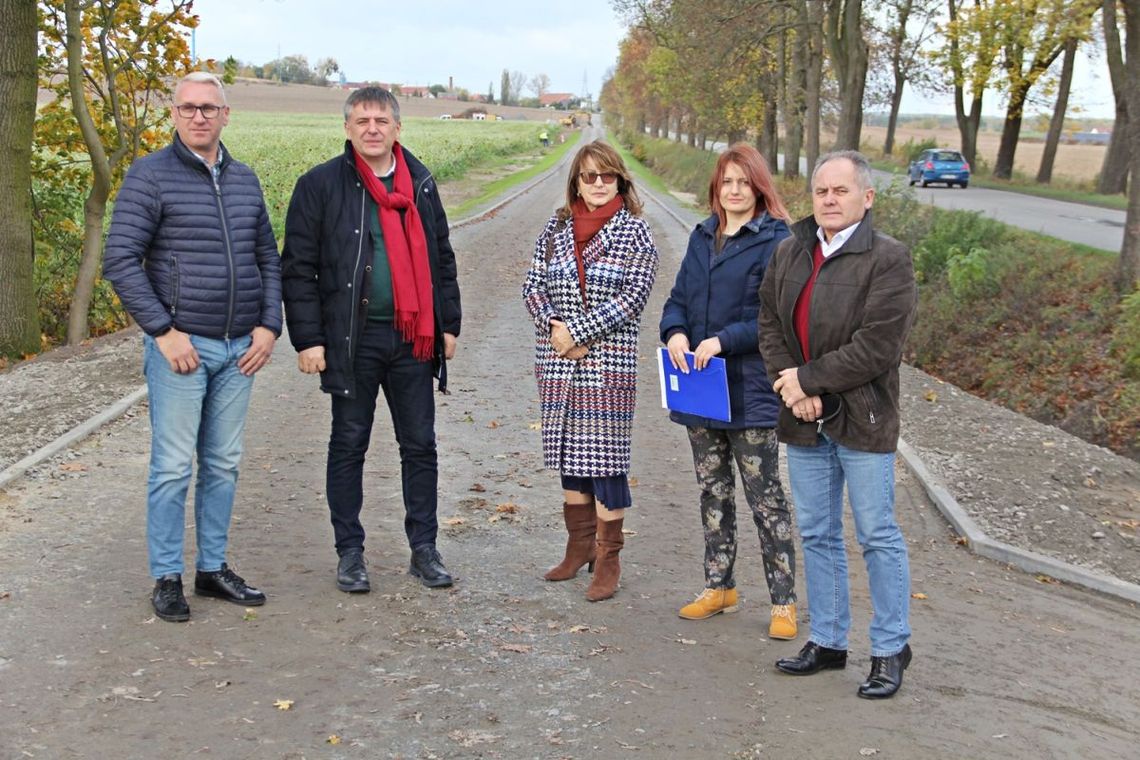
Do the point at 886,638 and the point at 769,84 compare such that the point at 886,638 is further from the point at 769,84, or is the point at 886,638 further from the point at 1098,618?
the point at 769,84

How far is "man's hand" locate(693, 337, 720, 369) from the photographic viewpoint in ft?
17.8

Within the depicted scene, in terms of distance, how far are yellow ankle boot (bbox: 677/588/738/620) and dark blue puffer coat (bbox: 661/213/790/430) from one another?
853mm

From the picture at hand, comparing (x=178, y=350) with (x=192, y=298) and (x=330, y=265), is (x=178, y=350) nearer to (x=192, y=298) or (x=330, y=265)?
(x=192, y=298)

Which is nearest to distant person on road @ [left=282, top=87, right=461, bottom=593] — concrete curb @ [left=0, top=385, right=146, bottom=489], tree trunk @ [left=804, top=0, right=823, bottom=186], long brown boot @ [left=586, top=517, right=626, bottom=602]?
long brown boot @ [left=586, top=517, right=626, bottom=602]

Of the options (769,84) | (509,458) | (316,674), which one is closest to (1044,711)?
(316,674)

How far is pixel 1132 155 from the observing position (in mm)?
14578

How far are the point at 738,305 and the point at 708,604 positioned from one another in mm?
1422

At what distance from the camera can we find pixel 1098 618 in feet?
21.6

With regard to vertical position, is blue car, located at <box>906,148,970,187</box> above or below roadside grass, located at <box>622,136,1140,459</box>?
above

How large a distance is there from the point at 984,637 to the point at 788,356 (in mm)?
1874

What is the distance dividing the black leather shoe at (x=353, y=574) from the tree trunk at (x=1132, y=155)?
11109 mm

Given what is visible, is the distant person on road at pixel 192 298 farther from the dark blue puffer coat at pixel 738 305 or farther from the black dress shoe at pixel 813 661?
the black dress shoe at pixel 813 661

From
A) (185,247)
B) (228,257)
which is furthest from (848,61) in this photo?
(185,247)

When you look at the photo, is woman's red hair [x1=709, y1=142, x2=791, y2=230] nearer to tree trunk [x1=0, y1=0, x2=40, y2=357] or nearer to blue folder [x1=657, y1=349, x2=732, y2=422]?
blue folder [x1=657, y1=349, x2=732, y2=422]
